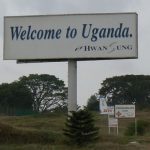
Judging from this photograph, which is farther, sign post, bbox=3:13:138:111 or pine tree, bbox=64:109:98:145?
sign post, bbox=3:13:138:111

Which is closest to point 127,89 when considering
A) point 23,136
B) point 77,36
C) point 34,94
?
point 34,94

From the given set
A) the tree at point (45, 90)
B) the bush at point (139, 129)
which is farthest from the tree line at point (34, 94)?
the bush at point (139, 129)

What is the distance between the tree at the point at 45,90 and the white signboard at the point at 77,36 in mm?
60674

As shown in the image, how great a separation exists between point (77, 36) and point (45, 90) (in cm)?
6968

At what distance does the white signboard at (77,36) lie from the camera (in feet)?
94.4

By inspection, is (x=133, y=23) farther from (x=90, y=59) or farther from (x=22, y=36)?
(x=22, y=36)

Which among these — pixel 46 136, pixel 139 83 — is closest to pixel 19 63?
pixel 46 136

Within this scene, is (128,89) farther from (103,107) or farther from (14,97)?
(103,107)

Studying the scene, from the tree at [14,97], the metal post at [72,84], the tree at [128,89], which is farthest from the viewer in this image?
the tree at [128,89]

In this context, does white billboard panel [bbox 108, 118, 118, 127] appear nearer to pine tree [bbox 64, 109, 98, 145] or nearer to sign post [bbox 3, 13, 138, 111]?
sign post [bbox 3, 13, 138, 111]

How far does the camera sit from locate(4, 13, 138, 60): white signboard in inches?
1133

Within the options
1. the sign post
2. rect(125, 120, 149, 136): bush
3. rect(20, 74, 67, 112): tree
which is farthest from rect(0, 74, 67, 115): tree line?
the sign post

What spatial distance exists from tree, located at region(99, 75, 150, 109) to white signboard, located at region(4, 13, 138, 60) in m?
71.8

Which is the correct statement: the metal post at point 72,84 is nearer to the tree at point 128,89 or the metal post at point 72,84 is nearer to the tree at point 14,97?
the tree at point 14,97
